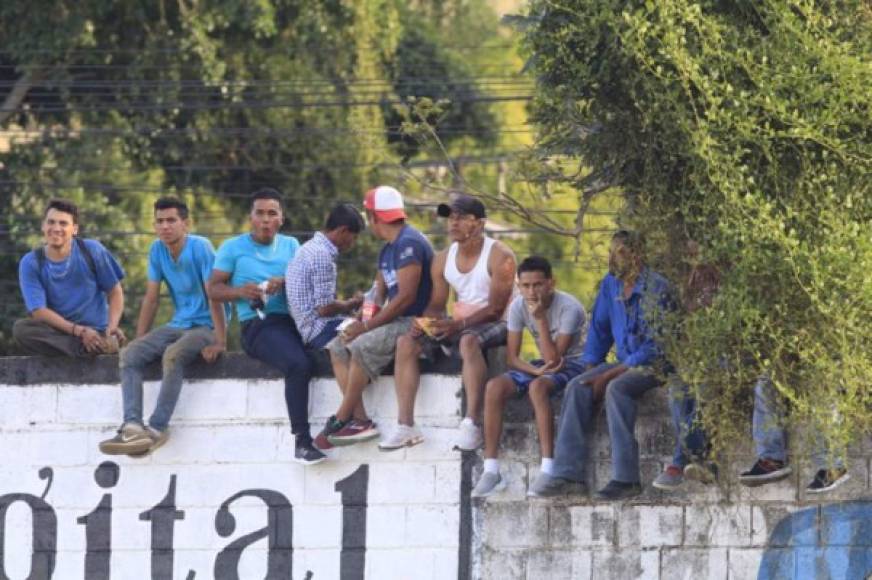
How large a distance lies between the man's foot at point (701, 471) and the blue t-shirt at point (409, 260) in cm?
190

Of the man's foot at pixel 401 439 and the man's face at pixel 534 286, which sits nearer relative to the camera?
the man's face at pixel 534 286

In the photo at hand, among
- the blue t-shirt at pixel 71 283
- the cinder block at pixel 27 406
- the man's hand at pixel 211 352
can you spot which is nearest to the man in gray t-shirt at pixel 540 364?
the man's hand at pixel 211 352

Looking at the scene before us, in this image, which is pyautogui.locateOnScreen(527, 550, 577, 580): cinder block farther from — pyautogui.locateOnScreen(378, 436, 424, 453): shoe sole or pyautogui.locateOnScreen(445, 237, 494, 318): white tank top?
pyautogui.locateOnScreen(445, 237, 494, 318): white tank top

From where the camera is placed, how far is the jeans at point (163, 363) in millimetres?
12344

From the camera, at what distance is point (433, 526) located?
12195 millimetres

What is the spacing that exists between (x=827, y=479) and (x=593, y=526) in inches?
54.5

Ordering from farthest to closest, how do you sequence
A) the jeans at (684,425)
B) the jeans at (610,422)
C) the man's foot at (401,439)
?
1. the man's foot at (401,439)
2. the jeans at (610,422)
3. the jeans at (684,425)

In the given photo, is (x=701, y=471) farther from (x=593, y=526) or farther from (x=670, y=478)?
(x=593, y=526)

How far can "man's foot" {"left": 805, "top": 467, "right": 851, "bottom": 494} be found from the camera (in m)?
11.6

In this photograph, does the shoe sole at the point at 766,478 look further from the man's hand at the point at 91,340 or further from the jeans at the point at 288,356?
the man's hand at the point at 91,340

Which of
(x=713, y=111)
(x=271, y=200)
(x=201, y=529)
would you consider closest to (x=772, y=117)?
(x=713, y=111)

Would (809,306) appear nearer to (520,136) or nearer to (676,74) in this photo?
(676,74)

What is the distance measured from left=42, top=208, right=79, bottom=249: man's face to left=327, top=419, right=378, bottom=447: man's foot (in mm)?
2096

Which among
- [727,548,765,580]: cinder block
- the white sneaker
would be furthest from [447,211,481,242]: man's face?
[727,548,765,580]: cinder block
